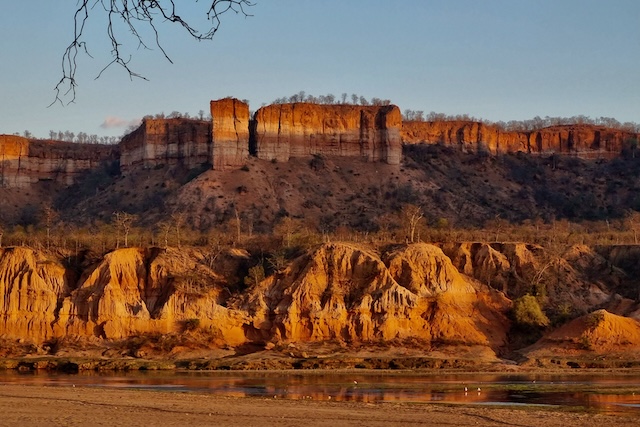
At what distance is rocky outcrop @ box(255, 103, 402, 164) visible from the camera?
133125 millimetres

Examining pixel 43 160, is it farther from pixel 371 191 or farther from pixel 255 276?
pixel 255 276

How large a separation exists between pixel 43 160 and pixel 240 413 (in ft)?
397

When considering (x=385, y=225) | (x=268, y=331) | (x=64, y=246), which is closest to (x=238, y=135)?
(x=385, y=225)

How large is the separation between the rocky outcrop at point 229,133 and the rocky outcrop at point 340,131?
5.23 meters

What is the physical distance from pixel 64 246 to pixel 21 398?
47.7 metres

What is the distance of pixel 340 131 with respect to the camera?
445ft

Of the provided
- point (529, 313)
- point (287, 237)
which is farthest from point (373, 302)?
point (287, 237)

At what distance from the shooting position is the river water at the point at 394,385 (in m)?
41.3

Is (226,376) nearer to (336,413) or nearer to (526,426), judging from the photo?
(336,413)

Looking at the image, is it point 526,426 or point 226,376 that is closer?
point 526,426

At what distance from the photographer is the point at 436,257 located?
253ft

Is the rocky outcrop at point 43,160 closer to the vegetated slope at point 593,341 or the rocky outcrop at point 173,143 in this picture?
the rocky outcrop at point 173,143

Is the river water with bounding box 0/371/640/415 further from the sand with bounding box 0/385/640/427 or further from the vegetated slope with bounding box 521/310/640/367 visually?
the vegetated slope with bounding box 521/310/640/367

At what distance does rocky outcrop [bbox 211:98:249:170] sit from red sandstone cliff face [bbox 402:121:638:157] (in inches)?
1008
